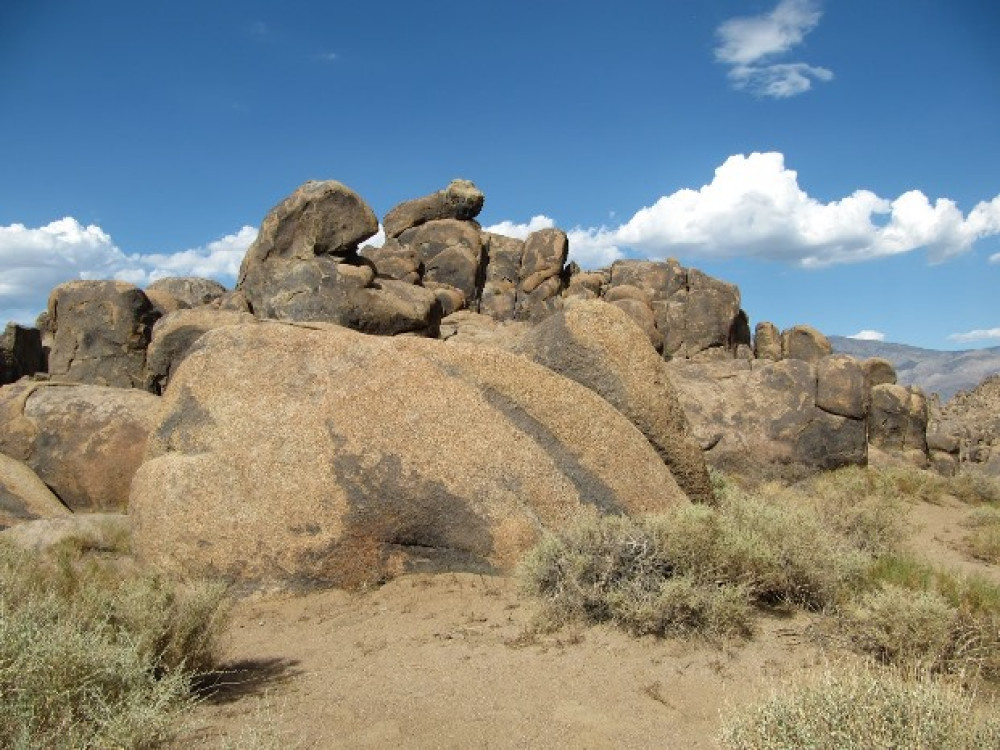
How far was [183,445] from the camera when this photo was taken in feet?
24.0

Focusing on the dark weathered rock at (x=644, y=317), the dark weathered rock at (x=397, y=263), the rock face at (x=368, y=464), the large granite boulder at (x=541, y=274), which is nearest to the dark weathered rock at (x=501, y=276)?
the large granite boulder at (x=541, y=274)

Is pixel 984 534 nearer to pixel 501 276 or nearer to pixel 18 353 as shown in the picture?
pixel 18 353

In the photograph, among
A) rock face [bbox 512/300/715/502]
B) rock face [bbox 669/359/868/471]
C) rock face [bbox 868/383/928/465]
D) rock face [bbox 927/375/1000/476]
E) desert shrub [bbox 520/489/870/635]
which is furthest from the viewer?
rock face [bbox 927/375/1000/476]

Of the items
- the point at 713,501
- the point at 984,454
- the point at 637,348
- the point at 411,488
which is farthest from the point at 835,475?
the point at 984,454

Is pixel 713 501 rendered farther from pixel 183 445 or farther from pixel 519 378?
pixel 183 445

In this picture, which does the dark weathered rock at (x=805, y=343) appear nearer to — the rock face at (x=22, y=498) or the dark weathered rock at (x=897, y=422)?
the dark weathered rock at (x=897, y=422)

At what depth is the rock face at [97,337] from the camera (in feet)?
58.4

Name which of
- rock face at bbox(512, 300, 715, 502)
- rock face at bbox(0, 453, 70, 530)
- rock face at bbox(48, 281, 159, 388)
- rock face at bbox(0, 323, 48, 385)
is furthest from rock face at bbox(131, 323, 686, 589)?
rock face at bbox(0, 323, 48, 385)

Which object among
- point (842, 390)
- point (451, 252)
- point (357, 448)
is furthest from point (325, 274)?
point (451, 252)

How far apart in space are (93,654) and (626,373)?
5.67 m

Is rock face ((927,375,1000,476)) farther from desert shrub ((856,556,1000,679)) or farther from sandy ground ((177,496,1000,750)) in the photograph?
sandy ground ((177,496,1000,750))

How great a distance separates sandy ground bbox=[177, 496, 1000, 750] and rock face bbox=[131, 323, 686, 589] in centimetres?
56

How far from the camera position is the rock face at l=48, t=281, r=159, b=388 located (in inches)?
701

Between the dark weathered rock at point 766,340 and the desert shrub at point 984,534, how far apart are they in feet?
86.8
